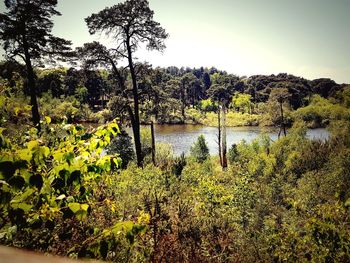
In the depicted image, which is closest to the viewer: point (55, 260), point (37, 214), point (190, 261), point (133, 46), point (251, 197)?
point (55, 260)

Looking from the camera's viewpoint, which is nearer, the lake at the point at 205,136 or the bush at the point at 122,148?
the bush at the point at 122,148

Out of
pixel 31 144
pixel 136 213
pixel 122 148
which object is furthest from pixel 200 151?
pixel 31 144

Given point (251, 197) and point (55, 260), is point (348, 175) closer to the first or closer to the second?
point (251, 197)

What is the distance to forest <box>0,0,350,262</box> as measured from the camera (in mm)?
1796

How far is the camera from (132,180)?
9.64 meters

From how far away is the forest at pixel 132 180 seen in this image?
180 centimetres

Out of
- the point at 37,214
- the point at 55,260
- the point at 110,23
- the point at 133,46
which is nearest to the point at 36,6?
the point at 110,23

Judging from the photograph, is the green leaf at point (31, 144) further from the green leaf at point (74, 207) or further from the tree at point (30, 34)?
the tree at point (30, 34)

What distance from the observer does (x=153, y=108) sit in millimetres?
16203

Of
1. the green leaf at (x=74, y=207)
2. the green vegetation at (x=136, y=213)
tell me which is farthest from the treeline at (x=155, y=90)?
the green leaf at (x=74, y=207)

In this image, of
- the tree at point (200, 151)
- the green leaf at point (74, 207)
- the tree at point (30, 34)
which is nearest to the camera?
the green leaf at point (74, 207)

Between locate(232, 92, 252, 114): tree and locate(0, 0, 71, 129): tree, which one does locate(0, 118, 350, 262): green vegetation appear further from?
locate(232, 92, 252, 114): tree

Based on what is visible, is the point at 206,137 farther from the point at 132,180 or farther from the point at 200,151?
the point at 132,180

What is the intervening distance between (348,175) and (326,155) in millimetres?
4750
